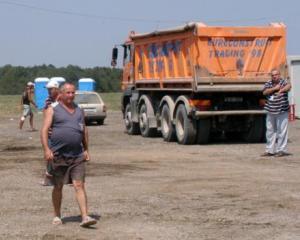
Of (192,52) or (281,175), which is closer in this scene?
(281,175)

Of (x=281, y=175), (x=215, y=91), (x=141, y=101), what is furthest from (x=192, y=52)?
(x=281, y=175)

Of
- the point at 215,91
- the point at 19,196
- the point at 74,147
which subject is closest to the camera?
the point at 74,147

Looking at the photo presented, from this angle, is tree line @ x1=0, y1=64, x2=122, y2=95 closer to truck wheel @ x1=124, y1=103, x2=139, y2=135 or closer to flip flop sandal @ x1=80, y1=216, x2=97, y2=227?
truck wheel @ x1=124, y1=103, x2=139, y2=135

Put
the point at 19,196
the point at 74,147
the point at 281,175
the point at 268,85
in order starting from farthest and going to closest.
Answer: the point at 268,85, the point at 281,175, the point at 19,196, the point at 74,147

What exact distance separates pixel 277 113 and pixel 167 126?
5840mm

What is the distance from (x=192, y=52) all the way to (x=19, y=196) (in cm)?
966

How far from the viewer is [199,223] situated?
371 inches

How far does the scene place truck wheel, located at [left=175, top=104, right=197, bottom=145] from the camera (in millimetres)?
20922

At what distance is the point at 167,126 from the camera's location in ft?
74.6

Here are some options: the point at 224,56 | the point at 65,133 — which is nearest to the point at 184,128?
the point at 224,56

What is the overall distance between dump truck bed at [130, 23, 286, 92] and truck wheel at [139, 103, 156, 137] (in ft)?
7.31

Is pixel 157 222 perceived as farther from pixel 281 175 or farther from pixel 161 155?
pixel 161 155

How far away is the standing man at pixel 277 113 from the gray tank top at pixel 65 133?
8709mm

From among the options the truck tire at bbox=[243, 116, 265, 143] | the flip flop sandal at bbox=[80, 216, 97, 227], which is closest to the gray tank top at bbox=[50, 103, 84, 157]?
the flip flop sandal at bbox=[80, 216, 97, 227]
